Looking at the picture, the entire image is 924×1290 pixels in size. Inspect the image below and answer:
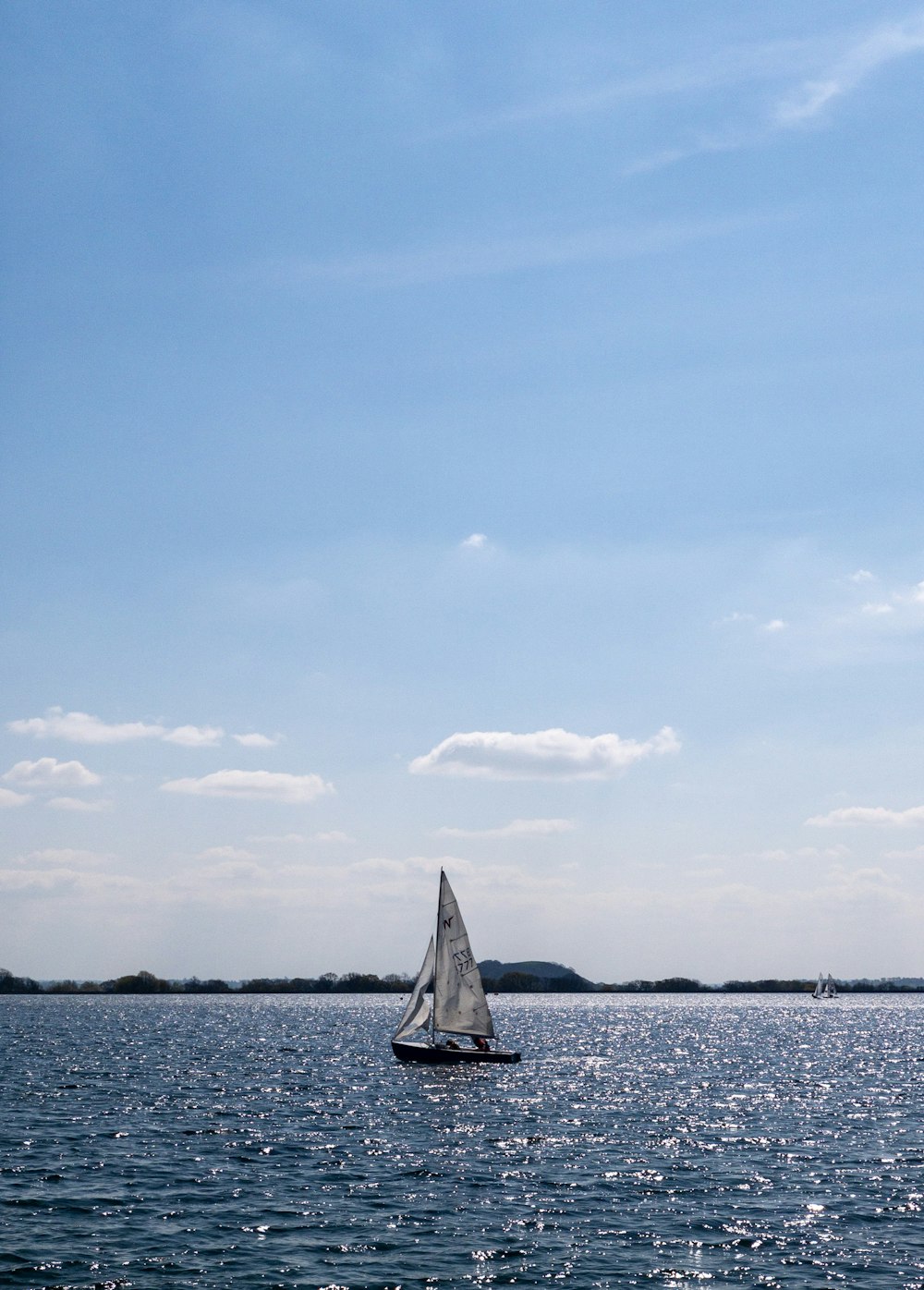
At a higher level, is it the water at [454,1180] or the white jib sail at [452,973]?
the white jib sail at [452,973]

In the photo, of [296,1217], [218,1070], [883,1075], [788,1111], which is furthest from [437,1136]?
[883,1075]

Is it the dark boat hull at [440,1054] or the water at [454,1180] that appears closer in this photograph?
the water at [454,1180]

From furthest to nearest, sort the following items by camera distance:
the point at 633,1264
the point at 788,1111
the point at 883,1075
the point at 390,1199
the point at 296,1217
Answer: the point at 883,1075 < the point at 788,1111 < the point at 390,1199 < the point at 296,1217 < the point at 633,1264

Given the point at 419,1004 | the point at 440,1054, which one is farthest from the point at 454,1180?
the point at 419,1004

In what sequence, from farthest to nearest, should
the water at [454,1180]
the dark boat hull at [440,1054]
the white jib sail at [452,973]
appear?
the white jib sail at [452,973], the dark boat hull at [440,1054], the water at [454,1180]

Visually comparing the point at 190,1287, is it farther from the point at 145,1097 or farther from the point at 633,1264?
the point at 145,1097

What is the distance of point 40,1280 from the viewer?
3228cm

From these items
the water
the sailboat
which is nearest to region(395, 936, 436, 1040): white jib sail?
the sailboat

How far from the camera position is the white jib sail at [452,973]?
94250 mm

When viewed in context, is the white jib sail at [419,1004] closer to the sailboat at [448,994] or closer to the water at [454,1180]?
the sailboat at [448,994]

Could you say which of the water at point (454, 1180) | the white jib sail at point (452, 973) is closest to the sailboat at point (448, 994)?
the white jib sail at point (452, 973)

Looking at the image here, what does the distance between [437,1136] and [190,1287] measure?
30.1 meters

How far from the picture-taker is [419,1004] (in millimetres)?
96438

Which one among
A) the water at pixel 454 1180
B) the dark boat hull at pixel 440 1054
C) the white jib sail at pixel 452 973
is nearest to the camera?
the water at pixel 454 1180
